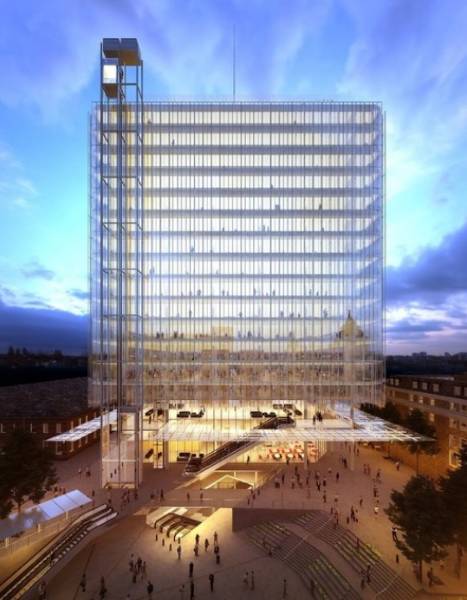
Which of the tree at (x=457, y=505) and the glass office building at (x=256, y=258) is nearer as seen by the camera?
the tree at (x=457, y=505)

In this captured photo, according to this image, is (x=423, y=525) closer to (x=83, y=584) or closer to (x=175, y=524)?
(x=175, y=524)

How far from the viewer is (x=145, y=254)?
4969 cm

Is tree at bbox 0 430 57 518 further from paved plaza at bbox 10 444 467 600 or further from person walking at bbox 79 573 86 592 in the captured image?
person walking at bbox 79 573 86 592

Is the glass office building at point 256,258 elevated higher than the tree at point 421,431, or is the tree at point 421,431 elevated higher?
the glass office building at point 256,258

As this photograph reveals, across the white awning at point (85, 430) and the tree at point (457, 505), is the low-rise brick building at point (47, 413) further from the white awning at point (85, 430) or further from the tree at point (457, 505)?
the tree at point (457, 505)

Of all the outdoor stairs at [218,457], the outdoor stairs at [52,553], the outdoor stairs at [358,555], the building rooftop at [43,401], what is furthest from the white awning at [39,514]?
the building rooftop at [43,401]

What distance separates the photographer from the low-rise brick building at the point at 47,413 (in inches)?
1996

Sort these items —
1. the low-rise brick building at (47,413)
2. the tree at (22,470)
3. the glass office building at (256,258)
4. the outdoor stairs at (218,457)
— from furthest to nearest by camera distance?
the low-rise brick building at (47,413) → the glass office building at (256,258) → the outdoor stairs at (218,457) → the tree at (22,470)

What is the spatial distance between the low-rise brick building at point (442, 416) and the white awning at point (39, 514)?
37562 millimetres

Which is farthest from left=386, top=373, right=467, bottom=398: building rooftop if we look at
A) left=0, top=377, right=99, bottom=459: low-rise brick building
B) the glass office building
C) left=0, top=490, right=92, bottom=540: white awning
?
left=0, top=377, right=99, bottom=459: low-rise brick building

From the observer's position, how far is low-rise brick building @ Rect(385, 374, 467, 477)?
43000 millimetres

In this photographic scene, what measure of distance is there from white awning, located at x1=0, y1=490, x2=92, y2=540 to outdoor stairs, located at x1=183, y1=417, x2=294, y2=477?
11476 millimetres

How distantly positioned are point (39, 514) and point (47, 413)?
81.7 ft

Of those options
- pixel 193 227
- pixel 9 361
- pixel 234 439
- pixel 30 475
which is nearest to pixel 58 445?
pixel 30 475
